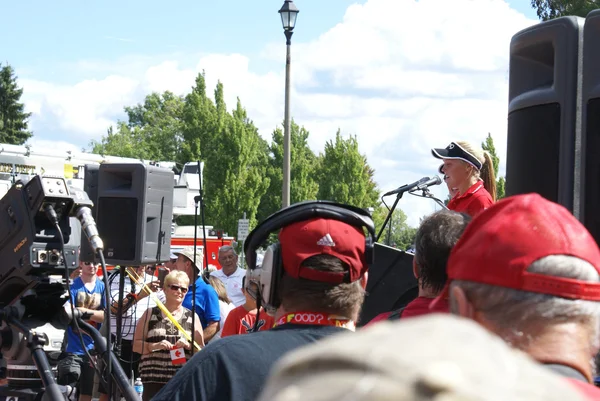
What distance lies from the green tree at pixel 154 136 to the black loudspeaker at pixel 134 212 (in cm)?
6510

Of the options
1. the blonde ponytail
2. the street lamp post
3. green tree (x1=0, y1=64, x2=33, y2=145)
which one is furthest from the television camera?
green tree (x1=0, y1=64, x2=33, y2=145)

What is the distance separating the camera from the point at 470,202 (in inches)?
198

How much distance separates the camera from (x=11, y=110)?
6147 centimetres

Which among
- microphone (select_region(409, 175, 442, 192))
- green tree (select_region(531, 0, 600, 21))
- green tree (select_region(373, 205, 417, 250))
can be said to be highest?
green tree (select_region(531, 0, 600, 21))

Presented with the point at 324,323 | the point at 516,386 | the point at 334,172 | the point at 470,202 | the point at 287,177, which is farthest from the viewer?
the point at 334,172

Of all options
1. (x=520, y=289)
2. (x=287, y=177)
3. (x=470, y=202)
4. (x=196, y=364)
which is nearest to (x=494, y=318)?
(x=520, y=289)

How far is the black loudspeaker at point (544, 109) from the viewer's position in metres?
3.44

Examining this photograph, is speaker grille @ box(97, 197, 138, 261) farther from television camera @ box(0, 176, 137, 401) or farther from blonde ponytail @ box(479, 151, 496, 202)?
blonde ponytail @ box(479, 151, 496, 202)

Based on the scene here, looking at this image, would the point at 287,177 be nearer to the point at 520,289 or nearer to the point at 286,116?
the point at 286,116

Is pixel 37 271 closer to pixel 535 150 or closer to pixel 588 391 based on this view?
pixel 535 150

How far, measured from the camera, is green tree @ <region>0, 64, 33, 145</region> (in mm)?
60062

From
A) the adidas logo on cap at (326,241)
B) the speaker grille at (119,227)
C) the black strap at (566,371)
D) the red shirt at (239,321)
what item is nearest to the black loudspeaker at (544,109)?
the adidas logo on cap at (326,241)

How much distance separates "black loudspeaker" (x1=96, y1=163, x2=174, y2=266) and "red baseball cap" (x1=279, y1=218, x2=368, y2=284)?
15.7 ft

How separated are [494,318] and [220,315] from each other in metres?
7.97
